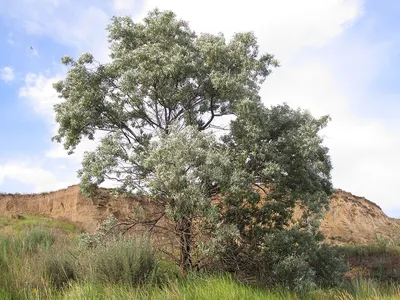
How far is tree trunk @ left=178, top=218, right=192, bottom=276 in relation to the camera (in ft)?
40.0

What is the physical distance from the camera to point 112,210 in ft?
127

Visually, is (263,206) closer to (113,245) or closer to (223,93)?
(223,93)

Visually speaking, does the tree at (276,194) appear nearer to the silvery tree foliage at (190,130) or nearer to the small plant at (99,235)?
the silvery tree foliage at (190,130)

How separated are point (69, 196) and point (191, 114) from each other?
29.5m

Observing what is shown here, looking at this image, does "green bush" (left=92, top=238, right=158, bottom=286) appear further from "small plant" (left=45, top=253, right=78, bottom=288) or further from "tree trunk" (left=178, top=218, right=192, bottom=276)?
"tree trunk" (left=178, top=218, right=192, bottom=276)

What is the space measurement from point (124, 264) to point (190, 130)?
3.86 metres

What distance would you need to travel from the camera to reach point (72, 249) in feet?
41.0

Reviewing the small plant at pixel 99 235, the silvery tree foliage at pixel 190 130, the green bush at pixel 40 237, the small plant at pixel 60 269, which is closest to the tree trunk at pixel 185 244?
the silvery tree foliage at pixel 190 130

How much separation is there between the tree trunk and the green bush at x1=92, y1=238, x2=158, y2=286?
1676 millimetres

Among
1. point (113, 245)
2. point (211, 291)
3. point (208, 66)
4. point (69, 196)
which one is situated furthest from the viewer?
point (69, 196)

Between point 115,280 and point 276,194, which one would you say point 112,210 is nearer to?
point 276,194

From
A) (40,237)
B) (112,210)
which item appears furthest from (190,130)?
(112,210)

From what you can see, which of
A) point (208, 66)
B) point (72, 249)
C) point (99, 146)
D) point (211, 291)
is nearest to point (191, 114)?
point (208, 66)

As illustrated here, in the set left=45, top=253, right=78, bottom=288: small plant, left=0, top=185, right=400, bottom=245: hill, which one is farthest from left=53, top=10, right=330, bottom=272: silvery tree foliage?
left=0, top=185, right=400, bottom=245: hill
